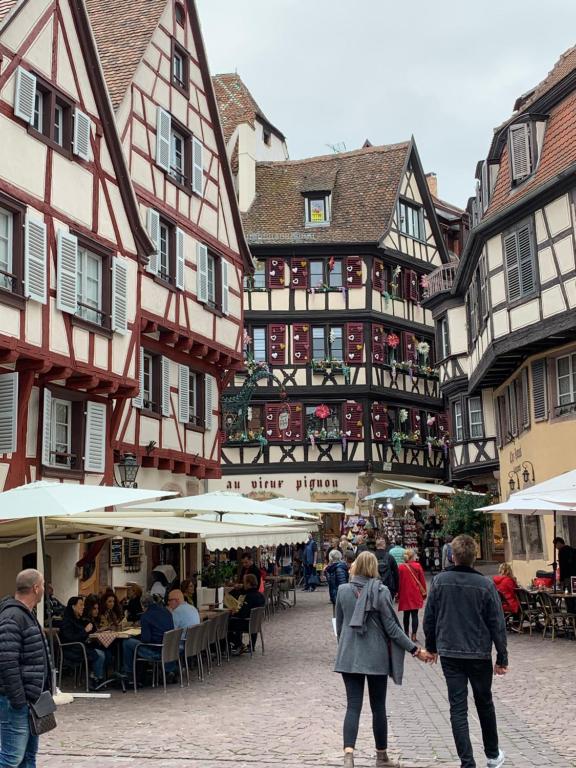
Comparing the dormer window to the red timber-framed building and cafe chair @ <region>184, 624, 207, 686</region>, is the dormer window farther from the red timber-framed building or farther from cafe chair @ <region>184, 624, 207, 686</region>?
cafe chair @ <region>184, 624, 207, 686</region>

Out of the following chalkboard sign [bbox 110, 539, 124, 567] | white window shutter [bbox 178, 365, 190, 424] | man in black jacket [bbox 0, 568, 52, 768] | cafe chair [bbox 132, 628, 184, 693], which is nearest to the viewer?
man in black jacket [bbox 0, 568, 52, 768]

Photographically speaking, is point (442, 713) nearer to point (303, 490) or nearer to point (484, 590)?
point (484, 590)

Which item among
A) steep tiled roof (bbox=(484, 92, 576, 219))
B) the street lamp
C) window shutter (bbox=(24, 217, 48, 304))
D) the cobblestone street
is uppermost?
steep tiled roof (bbox=(484, 92, 576, 219))

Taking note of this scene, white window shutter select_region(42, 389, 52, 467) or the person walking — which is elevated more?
white window shutter select_region(42, 389, 52, 467)

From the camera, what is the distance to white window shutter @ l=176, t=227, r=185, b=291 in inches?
→ 905

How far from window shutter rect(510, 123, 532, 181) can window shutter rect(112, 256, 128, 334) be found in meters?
10.1

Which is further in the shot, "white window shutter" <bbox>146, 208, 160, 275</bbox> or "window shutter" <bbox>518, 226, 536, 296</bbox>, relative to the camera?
"window shutter" <bbox>518, 226, 536, 296</bbox>

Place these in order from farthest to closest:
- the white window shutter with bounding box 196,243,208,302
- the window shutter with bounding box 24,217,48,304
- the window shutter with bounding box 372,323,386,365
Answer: the window shutter with bounding box 372,323,386,365, the white window shutter with bounding box 196,243,208,302, the window shutter with bounding box 24,217,48,304

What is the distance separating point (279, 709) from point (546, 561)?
49.1 ft

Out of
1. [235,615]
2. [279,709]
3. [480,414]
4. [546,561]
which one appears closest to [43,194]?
[235,615]

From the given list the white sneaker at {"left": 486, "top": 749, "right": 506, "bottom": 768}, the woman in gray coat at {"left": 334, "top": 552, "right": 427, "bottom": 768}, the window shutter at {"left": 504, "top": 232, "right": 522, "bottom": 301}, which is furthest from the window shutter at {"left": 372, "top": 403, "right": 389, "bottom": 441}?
the white sneaker at {"left": 486, "top": 749, "right": 506, "bottom": 768}

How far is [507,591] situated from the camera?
18078 mm

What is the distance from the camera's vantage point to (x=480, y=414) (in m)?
35.1

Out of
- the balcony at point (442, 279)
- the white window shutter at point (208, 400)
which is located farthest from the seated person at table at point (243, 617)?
the balcony at point (442, 279)
